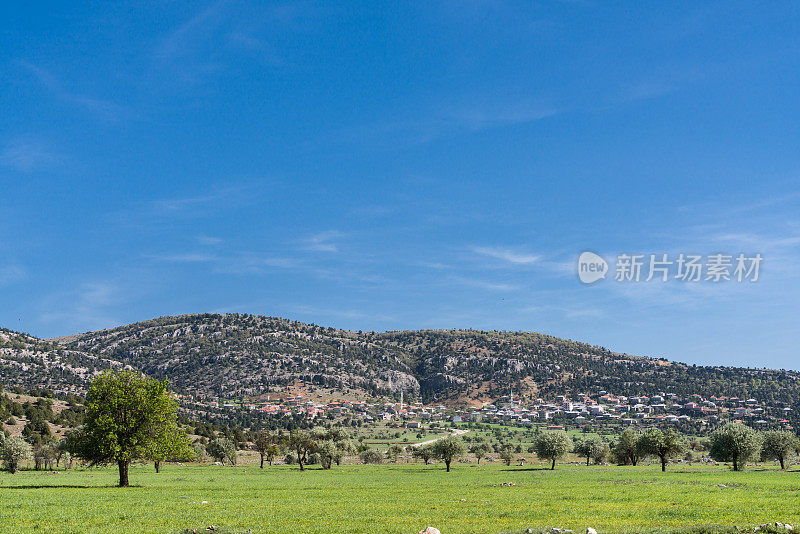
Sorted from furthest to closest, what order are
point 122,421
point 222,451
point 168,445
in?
point 222,451
point 168,445
point 122,421

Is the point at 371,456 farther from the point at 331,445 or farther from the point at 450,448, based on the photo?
the point at 450,448

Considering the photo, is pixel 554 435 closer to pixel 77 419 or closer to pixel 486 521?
pixel 486 521

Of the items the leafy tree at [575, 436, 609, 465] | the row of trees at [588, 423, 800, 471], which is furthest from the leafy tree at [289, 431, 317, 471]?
the leafy tree at [575, 436, 609, 465]

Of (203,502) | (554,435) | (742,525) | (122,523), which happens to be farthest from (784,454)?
(122,523)

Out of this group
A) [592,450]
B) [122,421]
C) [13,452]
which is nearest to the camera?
[122,421]

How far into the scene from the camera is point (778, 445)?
10919 cm

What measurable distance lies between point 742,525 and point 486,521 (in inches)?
485

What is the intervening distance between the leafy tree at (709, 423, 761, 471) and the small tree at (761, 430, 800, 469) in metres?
9.15

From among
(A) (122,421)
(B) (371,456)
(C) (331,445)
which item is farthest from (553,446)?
(A) (122,421)

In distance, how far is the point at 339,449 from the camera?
13388cm

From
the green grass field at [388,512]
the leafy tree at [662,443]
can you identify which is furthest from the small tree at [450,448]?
the green grass field at [388,512]

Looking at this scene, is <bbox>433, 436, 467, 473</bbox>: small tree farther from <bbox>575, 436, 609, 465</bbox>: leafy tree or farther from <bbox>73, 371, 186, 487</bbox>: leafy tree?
<bbox>73, 371, 186, 487</bbox>: leafy tree

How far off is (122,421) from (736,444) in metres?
99.1

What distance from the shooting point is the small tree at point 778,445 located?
108750mm
